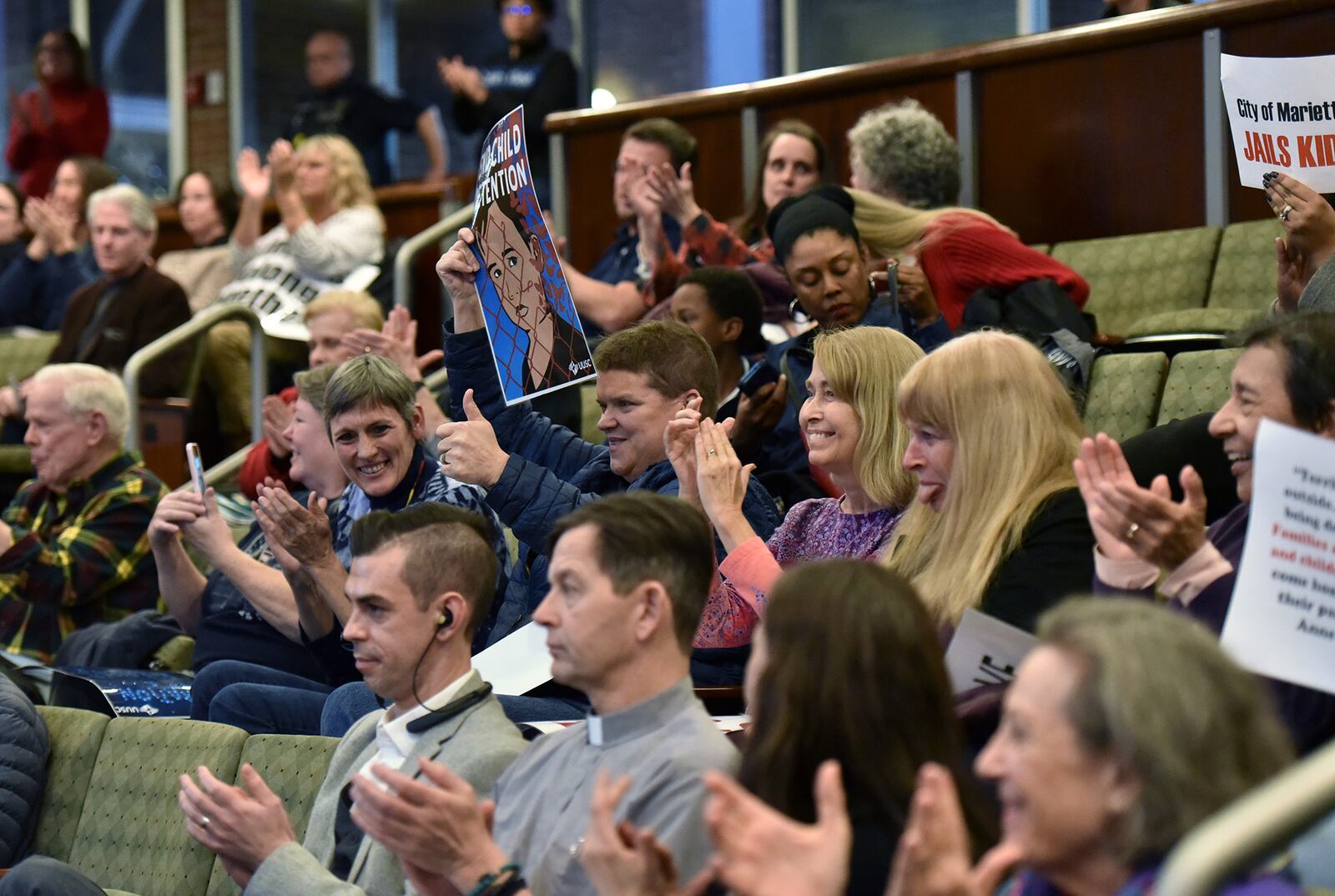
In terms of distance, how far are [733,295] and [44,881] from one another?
6.90 feet

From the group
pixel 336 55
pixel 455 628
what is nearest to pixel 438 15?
pixel 336 55

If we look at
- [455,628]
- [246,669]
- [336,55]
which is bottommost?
[246,669]

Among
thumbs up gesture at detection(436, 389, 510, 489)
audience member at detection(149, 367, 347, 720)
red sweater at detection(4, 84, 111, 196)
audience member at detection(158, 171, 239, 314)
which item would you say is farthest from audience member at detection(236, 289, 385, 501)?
red sweater at detection(4, 84, 111, 196)

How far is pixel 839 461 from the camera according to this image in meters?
3.21

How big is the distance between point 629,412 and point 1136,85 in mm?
2373

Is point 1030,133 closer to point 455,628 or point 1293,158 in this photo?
point 1293,158

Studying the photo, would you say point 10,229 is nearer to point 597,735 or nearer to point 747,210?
point 747,210

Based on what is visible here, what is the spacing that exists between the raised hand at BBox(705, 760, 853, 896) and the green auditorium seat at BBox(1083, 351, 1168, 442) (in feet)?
8.47

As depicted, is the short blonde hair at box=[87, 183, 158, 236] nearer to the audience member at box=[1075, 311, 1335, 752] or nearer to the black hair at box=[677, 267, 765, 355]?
the black hair at box=[677, 267, 765, 355]

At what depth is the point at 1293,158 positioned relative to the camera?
348 cm

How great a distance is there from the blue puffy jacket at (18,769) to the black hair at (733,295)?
5.76 ft

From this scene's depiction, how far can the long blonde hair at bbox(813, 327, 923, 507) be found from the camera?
316 cm

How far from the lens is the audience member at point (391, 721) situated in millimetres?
2662

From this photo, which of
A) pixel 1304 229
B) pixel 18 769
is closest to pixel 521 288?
pixel 18 769
